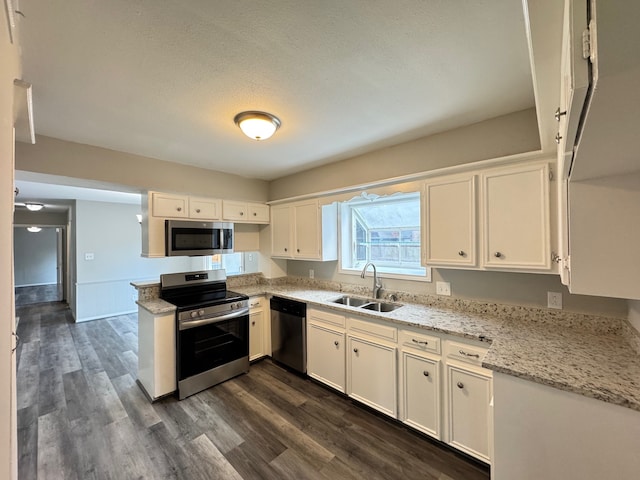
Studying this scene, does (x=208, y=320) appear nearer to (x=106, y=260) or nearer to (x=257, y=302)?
(x=257, y=302)

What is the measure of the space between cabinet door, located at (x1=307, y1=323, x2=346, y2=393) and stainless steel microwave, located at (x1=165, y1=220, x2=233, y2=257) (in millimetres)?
1534

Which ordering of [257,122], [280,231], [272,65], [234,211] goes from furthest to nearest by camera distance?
[280,231], [234,211], [257,122], [272,65]

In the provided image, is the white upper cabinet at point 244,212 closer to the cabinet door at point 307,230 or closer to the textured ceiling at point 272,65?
the cabinet door at point 307,230

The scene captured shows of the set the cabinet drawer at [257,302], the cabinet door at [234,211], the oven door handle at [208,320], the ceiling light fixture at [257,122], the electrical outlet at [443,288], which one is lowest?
the oven door handle at [208,320]

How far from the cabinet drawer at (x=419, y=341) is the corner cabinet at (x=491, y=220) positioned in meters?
0.61

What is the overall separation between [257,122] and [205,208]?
1698mm

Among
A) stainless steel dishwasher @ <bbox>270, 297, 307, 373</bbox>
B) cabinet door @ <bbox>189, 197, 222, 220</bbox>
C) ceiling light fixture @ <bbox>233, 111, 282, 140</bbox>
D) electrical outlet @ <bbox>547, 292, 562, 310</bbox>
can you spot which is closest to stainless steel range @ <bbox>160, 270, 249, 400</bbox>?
stainless steel dishwasher @ <bbox>270, 297, 307, 373</bbox>

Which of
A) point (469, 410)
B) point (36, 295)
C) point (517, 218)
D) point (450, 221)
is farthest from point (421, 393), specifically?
point (36, 295)

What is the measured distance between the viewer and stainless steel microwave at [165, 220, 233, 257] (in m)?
2.94

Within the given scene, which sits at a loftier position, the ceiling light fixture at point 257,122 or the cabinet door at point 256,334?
the ceiling light fixture at point 257,122

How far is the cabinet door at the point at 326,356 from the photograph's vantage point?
8.59ft

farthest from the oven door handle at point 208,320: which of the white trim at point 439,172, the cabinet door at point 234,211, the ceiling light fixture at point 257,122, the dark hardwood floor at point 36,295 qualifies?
the dark hardwood floor at point 36,295

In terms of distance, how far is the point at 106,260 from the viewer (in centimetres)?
552

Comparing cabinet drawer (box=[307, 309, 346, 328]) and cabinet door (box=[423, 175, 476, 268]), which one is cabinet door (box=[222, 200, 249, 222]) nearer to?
cabinet drawer (box=[307, 309, 346, 328])
